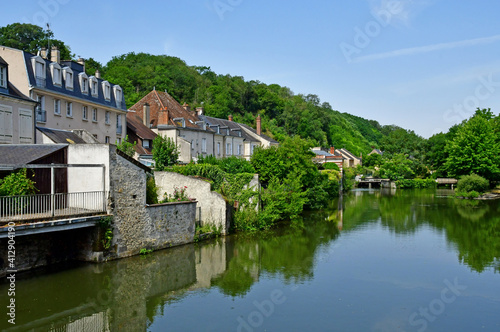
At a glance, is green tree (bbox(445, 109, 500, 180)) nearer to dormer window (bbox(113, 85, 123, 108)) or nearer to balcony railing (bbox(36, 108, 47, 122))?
dormer window (bbox(113, 85, 123, 108))

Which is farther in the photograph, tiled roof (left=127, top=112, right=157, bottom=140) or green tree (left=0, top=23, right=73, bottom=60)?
green tree (left=0, top=23, right=73, bottom=60)

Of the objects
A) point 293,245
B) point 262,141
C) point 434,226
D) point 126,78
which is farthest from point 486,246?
point 126,78

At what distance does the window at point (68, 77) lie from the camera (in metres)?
29.2

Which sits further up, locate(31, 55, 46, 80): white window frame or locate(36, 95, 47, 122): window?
locate(31, 55, 46, 80): white window frame

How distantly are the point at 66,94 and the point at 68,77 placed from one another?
1445 millimetres

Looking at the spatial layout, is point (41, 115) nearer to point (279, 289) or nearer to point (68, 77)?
point (68, 77)

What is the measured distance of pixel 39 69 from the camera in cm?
2672

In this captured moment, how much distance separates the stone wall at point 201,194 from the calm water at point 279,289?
1595 mm

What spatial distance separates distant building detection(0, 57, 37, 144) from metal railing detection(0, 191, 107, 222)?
6.97 m

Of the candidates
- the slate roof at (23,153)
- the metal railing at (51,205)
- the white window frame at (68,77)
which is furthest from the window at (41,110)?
the metal railing at (51,205)

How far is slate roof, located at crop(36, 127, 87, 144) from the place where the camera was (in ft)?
80.2

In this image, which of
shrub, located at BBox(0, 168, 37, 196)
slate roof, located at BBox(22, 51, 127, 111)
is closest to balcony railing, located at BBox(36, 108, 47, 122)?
slate roof, located at BBox(22, 51, 127, 111)

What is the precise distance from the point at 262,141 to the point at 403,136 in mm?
49606

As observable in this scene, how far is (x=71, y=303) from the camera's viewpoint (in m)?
14.2
